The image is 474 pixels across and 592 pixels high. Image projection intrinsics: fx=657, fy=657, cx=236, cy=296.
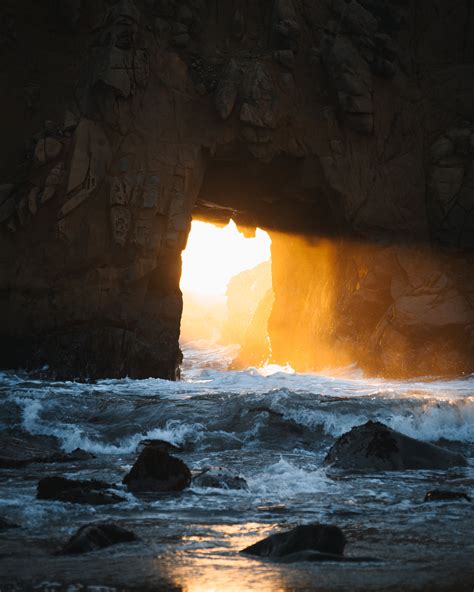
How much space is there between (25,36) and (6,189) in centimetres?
658

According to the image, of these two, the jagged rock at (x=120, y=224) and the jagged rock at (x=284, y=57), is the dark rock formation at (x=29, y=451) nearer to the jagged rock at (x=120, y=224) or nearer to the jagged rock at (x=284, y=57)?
the jagged rock at (x=120, y=224)

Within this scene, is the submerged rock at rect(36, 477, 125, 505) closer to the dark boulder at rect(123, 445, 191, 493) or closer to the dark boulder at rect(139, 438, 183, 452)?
the dark boulder at rect(123, 445, 191, 493)

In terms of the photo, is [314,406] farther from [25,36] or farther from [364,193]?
[25,36]

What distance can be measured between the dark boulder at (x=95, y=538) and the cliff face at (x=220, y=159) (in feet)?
56.2

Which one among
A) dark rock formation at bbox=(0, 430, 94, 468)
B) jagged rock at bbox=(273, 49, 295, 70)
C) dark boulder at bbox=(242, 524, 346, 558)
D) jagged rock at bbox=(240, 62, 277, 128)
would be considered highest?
jagged rock at bbox=(273, 49, 295, 70)

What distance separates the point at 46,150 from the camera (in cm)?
2209

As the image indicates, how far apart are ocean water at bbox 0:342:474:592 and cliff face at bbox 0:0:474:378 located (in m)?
4.78

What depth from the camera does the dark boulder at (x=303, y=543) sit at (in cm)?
525

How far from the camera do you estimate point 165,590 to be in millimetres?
4293

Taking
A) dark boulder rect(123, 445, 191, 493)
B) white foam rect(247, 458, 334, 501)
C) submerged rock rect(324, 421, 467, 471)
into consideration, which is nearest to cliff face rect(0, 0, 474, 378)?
submerged rock rect(324, 421, 467, 471)

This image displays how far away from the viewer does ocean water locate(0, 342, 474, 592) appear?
4676 mm

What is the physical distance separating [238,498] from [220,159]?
19008 millimetres

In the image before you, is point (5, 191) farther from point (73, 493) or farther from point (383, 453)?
point (73, 493)

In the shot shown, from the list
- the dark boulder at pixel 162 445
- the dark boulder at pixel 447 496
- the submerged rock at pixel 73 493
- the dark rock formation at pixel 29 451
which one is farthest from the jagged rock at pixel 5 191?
the dark boulder at pixel 447 496
